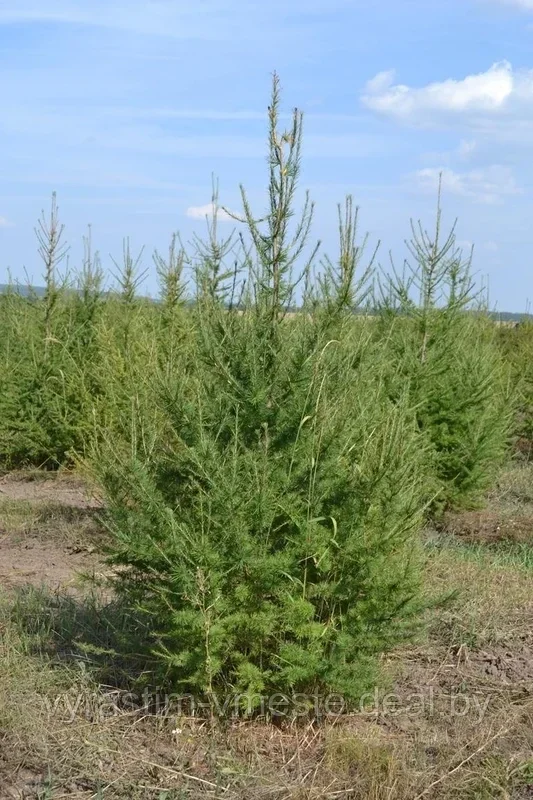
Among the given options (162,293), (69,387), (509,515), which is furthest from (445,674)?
(162,293)

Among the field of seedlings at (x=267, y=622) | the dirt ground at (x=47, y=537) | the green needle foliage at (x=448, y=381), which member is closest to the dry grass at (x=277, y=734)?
the field of seedlings at (x=267, y=622)

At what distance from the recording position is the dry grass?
4516mm

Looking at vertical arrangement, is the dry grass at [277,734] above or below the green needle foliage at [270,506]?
below

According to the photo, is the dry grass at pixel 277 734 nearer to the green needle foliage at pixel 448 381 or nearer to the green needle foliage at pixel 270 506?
the green needle foliage at pixel 270 506

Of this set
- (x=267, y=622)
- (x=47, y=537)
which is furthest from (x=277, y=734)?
(x=47, y=537)

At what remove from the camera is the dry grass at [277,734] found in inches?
178

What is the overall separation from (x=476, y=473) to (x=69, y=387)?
213 inches

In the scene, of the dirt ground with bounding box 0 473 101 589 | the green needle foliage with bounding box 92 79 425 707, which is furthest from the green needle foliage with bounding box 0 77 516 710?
the dirt ground with bounding box 0 473 101 589

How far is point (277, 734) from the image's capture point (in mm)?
4953

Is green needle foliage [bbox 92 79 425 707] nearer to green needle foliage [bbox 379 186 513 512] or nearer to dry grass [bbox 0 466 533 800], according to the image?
dry grass [bbox 0 466 533 800]

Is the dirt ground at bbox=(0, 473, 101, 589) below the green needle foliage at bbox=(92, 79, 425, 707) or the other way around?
below

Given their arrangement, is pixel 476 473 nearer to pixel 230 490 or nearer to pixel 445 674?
pixel 445 674

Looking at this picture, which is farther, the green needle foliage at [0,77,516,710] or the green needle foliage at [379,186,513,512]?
the green needle foliage at [379,186,513,512]

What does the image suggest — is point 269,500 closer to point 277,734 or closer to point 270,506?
point 270,506
